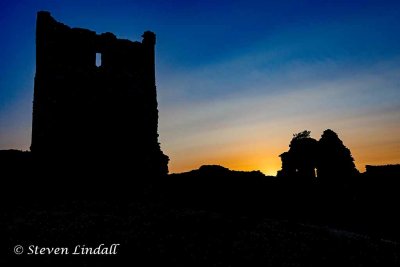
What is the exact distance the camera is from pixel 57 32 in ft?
53.9

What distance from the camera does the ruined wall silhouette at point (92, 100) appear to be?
15.9m

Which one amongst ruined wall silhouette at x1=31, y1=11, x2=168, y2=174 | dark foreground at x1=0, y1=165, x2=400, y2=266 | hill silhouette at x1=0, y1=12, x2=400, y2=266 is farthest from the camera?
ruined wall silhouette at x1=31, y1=11, x2=168, y2=174

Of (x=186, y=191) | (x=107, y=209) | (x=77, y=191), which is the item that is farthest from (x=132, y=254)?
(x=186, y=191)

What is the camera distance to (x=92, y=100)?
1664 cm

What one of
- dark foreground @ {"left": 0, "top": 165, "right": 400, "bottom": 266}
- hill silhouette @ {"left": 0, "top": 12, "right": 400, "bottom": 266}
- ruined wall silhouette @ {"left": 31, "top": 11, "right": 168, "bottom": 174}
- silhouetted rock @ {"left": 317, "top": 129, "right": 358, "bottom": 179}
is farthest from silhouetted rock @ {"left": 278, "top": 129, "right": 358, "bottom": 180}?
ruined wall silhouette @ {"left": 31, "top": 11, "right": 168, "bottom": 174}

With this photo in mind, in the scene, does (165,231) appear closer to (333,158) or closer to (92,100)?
(92,100)

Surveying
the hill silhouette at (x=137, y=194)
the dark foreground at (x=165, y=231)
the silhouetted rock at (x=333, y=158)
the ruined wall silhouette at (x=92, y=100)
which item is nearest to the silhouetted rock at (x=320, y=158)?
the silhouetted rock at (x=333, y=158)

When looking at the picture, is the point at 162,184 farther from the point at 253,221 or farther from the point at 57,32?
the point at 57,32

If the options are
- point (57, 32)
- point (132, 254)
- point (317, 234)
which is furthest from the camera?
point (57, 32)

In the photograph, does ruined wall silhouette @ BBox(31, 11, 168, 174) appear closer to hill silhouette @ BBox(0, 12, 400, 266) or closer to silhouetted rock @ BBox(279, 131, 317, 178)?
hill silhouette @ BBox(0, 12, 400, 266)

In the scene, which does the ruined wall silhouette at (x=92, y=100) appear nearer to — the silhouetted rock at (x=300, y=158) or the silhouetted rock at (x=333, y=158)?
the silhouetted rock at (x=300, y=158)

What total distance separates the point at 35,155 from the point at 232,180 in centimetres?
1107

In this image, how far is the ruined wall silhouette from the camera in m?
15.9

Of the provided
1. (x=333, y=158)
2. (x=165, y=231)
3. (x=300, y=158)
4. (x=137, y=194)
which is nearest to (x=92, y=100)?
(x=137, y=194)
